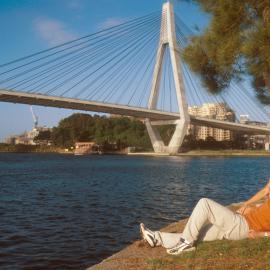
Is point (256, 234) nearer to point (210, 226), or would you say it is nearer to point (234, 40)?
point (210, 226)

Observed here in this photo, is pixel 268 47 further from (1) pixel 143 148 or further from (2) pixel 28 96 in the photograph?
(1) pixel 143 148

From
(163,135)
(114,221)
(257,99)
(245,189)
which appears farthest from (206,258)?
(163,135)

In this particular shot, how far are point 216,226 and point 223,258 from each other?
604 mm

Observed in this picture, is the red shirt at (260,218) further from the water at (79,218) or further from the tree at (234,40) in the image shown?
the water at (79,218)

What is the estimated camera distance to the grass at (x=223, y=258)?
4.51m

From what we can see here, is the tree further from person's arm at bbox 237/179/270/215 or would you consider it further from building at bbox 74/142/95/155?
building at bbox 74/142/95/155

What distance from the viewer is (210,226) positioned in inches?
212

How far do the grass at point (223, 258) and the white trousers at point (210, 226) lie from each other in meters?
0.13

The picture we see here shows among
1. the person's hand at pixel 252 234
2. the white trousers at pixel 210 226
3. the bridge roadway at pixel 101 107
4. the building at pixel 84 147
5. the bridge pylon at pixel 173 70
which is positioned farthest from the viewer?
the building at pixel 84 147

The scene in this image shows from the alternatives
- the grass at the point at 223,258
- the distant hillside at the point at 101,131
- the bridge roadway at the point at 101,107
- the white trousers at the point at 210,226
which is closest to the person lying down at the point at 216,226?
the white trousers at the point at 210,226

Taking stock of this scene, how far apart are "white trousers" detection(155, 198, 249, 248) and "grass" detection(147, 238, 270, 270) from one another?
0.44 feet

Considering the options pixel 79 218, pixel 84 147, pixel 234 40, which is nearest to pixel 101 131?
pixel 84 147

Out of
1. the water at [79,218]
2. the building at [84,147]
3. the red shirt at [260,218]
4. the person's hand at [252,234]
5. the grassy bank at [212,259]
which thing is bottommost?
the water at [79,218]

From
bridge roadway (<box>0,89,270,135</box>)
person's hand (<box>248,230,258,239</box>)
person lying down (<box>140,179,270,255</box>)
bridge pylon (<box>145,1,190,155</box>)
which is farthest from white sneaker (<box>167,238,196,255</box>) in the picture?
bridge pylon (<box>145,1,190,155</box>)
